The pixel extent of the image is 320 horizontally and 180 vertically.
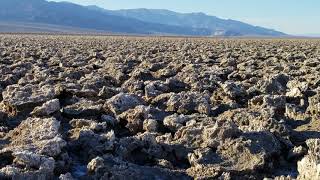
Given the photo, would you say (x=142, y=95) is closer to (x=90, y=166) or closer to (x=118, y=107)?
(x=118, y=107)

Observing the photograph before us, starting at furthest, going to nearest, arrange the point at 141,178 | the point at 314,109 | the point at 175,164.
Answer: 1. the point at 314,109
2. the point at 175,164
3. the point at 141,178

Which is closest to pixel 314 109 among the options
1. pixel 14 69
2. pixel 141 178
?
pixel 141 178

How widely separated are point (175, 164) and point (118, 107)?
5.39 ft

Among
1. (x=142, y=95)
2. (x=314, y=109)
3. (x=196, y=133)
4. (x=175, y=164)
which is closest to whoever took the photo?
(x=175, y=164)

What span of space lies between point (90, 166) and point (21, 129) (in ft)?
3.63

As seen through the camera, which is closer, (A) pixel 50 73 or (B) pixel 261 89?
(B) pixel 261 89

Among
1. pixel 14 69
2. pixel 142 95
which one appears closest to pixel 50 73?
pixel 14 69

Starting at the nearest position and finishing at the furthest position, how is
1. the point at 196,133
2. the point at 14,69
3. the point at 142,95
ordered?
the point at 196,133
the point at 142,95
the point at 14,69

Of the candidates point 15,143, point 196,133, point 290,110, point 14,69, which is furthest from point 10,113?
point 14,69

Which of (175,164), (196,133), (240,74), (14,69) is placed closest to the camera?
(175,164)

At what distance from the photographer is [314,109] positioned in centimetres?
567

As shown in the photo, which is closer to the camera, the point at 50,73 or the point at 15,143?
the point at 15,143

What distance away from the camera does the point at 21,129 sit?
4699mm

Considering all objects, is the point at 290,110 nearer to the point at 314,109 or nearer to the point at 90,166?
the point at 314,109
